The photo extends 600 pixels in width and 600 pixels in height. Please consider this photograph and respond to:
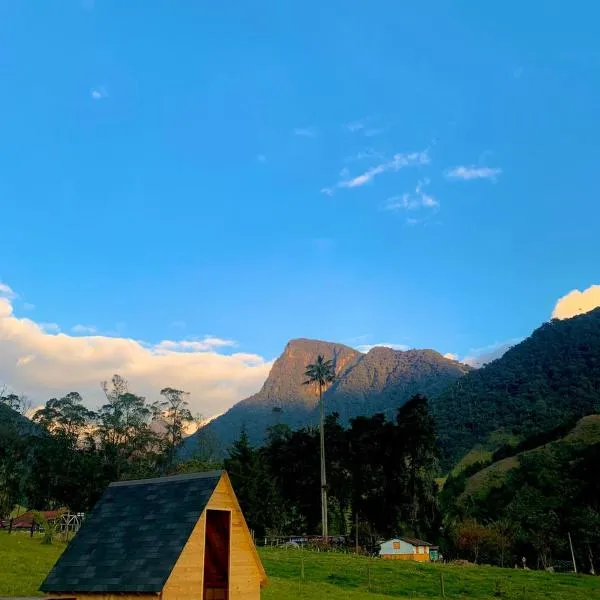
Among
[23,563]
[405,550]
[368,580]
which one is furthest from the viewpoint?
[405,550]

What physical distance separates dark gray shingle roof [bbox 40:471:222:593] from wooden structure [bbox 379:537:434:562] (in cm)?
4310

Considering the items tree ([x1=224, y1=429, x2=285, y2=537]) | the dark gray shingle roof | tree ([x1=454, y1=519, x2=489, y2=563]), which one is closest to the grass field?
the dark gray shingle roof

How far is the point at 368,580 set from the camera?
34094 millimetres

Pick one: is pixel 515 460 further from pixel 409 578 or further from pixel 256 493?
pixel 409 578

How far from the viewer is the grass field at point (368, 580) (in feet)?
94.7

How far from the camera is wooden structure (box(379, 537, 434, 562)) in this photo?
56.8m

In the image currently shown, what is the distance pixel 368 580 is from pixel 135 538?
20.5 metres

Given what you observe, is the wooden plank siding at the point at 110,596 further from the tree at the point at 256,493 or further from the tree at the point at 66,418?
the tree at the point at 66,418

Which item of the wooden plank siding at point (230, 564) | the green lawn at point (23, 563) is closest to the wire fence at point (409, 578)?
the wooden plank siding at point (230, 564)

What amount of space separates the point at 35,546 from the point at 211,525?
2634 cm

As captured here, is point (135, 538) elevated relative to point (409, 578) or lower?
elevated

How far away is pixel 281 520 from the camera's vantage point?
69.9 metres

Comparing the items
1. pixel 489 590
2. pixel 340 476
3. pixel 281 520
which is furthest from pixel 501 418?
pixel 489 590

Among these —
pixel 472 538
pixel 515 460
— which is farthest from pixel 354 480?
pixel 515 460
